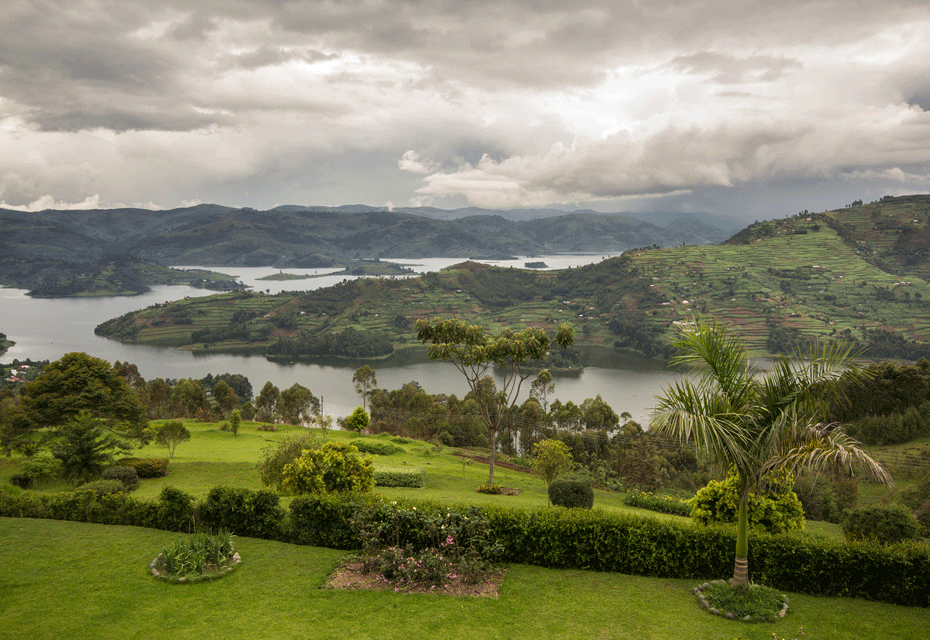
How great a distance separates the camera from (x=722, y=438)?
790 centimetres

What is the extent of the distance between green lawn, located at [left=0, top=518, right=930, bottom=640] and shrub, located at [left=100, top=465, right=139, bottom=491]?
26.8 ft

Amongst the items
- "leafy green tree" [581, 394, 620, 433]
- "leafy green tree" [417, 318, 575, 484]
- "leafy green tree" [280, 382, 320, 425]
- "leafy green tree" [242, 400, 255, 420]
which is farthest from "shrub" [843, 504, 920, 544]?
"leafy green tree" [242, 400, 255, 420]

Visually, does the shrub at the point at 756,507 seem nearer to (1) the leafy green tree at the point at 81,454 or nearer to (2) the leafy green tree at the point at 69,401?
(1) the leafy green tree at the point at 81,454

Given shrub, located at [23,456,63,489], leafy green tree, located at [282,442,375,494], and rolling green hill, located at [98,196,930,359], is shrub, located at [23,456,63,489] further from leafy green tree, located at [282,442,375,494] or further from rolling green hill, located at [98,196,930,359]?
rolling green hill, located at [98,196,930,359]

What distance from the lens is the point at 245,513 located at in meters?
11.7

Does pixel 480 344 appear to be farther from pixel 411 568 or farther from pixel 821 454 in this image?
pixel 821 454

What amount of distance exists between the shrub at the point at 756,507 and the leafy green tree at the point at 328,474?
883cm

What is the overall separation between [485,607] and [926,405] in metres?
50.5

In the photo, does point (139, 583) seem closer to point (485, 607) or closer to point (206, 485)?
point (485, 607)

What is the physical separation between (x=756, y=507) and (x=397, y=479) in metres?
13.3

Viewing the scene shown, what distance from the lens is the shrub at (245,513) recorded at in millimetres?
11656

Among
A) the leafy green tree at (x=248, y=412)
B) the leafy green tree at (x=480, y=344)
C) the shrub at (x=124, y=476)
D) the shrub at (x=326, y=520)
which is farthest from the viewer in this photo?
the leafy green tree at (x=248, y=412)

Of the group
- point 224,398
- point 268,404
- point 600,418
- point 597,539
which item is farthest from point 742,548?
point 268,404

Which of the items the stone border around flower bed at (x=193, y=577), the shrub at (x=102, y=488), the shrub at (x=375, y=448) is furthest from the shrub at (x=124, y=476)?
the shrub at (x=375, y=448)
